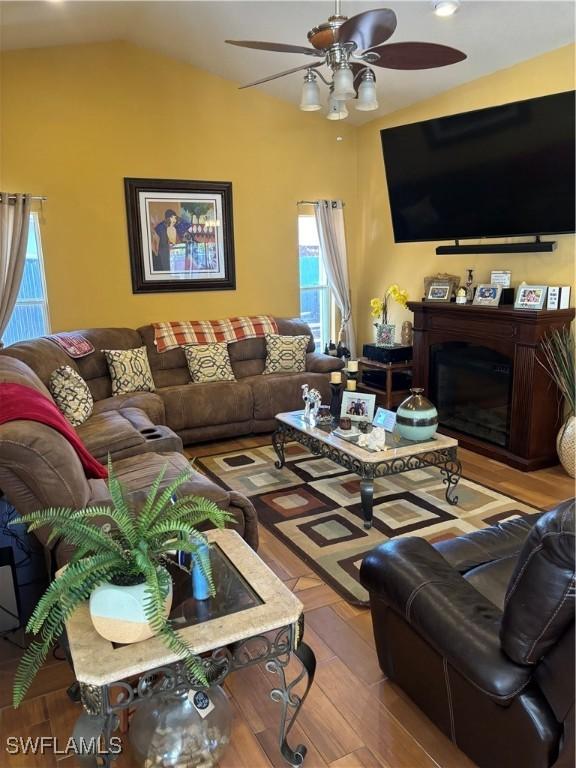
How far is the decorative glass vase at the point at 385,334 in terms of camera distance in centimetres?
540

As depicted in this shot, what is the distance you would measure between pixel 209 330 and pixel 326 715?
3.78 m

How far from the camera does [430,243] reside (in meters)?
5.06

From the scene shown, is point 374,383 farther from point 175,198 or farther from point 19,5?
point 19,5

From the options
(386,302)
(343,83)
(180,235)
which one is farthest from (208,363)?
(343,83)

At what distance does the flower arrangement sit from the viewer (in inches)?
207

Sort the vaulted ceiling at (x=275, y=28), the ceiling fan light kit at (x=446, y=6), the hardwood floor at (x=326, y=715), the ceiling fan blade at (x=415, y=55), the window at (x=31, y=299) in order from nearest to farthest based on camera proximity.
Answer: the hardwood floor at (x=326, y=715) < the ceiling fan blade at (x=415, y=55) < the ceiling fan light kit at (x=446, y=6) < the vaulted ceiling at (x=275, y=28) < the window at (x=31, y=299)

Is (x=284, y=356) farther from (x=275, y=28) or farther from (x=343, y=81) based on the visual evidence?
(x=343, y=81)

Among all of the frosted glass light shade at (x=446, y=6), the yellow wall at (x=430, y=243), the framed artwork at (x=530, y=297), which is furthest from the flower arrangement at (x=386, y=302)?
the frosted glass light shade at (x=446, y=6)

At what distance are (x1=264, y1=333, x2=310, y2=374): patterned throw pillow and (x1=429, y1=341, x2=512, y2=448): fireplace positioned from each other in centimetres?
121

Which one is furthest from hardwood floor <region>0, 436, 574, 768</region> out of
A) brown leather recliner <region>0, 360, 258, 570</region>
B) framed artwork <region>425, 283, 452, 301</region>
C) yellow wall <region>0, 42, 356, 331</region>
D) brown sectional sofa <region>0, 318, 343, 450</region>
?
yellow wall <region>0, 42, 356, 331</region>

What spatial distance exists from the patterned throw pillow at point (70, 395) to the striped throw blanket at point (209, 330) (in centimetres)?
114

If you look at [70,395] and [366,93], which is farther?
[70,395]

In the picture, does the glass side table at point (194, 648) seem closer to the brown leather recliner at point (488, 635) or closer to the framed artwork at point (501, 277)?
the brown leather recliner at point (488, 635)

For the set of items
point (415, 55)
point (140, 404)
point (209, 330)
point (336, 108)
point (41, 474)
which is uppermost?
point (415, 55)
